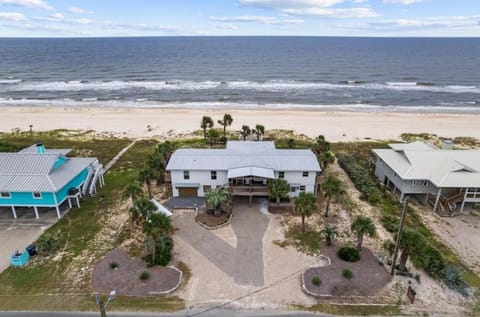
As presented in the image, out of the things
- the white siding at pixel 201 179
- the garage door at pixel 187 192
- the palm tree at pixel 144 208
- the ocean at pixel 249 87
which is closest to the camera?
the palm tree at pixel 144 208

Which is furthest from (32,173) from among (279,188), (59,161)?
(279,188)

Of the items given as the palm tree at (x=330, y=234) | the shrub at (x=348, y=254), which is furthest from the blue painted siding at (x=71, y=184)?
the shrub at (x=348, y=254)

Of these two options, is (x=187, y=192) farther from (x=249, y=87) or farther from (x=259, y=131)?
(x=249, y=87)

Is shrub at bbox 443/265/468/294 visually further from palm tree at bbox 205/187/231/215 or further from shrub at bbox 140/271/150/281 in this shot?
shrub at bbox 140/271/150/281

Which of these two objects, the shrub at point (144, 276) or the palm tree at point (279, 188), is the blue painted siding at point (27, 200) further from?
the palm tree at point (279, 188)

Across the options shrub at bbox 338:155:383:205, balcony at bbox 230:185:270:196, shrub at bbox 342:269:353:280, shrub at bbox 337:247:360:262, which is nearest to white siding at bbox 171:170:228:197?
balcony at bbox 230:185:270:196

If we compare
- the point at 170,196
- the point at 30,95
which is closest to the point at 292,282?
the point at 170,196

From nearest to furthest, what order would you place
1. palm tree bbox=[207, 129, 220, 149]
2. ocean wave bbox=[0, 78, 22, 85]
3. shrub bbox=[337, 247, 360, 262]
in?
shrub bbox=[337, 247, 360, 262] → palm tree bbox=[207, 129, 220, 149] → ocean wave bbox=[0, 78, 22, 85]
